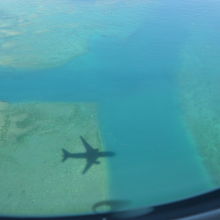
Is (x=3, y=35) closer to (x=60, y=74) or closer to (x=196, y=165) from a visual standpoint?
(x=60, y=74)

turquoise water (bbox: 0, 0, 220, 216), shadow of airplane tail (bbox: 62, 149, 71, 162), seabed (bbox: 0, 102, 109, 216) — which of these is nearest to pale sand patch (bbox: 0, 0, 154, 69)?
turquoise water (bbox: 0, 0, 220, 216)

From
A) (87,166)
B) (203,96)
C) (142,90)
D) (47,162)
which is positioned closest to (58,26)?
(142,90)

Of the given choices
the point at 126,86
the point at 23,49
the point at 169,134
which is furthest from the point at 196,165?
the point at 23,49

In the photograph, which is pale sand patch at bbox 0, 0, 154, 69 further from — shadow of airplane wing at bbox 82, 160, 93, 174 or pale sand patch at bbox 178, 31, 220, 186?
shadow of airplane wing at bbox 82, 160, 93, 174

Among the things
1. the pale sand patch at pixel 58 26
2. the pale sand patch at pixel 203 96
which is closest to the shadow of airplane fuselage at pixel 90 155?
the pale sand patch at pixel 203 96

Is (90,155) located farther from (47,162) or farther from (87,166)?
(47,162)

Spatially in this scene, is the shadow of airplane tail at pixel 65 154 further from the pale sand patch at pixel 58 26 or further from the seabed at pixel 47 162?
the pale sand patch at pixel 58 26
